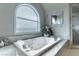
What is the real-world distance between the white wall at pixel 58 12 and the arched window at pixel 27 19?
0.37 feet

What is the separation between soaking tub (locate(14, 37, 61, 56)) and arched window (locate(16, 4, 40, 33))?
0.36 ft

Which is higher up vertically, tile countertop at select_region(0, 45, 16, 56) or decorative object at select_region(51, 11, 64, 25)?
decorative object at select_region(51, 11, 64, 25)

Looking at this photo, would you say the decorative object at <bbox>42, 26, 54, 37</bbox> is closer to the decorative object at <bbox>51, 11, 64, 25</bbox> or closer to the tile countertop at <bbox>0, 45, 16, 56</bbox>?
the decorative object at <bbox>51, 11, 64, 25</bbox>

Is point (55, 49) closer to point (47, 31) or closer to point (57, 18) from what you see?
point (47, 31)

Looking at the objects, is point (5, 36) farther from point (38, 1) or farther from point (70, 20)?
point (70, 20)

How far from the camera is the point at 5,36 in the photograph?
141 centimetres

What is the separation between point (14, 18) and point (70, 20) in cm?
55

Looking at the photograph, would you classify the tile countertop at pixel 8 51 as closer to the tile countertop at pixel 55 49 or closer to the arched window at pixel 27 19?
the arched window at pixel 27 19

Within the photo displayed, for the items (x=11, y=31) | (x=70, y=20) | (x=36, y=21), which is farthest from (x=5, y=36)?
(x=70, y=20)

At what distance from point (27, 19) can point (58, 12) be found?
1.04ft

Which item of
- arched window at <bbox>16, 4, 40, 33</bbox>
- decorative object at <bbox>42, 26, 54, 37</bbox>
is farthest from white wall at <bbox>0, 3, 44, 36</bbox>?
decorative object at <bbox>42, 26, 54, 37</bbox>

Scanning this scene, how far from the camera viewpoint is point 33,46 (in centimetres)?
143

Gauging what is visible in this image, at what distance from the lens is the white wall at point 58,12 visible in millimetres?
1452

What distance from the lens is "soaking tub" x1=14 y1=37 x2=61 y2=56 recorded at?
1.41 metres
